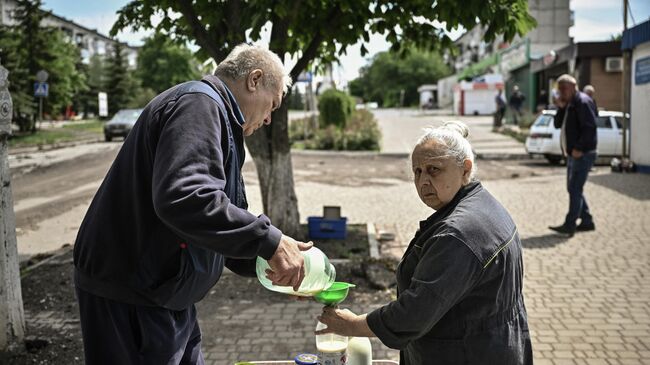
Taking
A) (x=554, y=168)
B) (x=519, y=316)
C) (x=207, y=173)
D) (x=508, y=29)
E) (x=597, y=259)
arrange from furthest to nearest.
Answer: (x=554, y=168) < (x=597, y=259) < (x=508, y=29) < (x=519, y=316) < (x=207, y=173)

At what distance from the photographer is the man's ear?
8.75 feet

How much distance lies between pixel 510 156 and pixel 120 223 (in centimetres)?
2129

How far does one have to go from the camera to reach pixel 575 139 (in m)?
8.92

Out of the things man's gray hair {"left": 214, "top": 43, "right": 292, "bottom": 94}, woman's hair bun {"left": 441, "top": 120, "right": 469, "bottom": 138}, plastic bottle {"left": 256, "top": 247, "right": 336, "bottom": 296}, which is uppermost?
man's gray hair {"left": 214, "top": 43, "right": 292, "bottom": 94}

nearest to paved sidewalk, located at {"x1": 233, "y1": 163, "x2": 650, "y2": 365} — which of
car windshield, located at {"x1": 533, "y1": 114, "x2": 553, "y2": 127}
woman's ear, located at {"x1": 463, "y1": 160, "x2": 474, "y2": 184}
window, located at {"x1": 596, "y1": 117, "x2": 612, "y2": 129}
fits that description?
woman's ear, located at {"x1": 463, "y1": 160, "x2": 474, "y2": 184}

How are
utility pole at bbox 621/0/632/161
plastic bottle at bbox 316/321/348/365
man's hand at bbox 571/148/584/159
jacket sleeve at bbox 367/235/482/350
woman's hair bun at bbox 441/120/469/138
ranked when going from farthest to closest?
1. utility pole at bbox 621/0/632/161
2. man's hand at bbox 571/148/584/159
3. plastic bottle at bbox 316/321/348/365
4. woman's hair bun at bbox 441/120/469/138
5. jacket sleeve at bbox 367/235/482/350

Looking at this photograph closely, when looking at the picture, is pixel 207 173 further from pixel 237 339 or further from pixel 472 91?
pixel 472 91

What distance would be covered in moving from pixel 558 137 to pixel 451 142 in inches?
689

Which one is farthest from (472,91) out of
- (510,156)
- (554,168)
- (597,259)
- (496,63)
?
(597,259)

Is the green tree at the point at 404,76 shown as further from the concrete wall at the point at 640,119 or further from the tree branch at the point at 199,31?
the tree branch at the point at 199,31

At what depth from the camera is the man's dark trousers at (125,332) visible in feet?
8.20

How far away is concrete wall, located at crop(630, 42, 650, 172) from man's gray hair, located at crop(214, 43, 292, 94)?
51.1ft

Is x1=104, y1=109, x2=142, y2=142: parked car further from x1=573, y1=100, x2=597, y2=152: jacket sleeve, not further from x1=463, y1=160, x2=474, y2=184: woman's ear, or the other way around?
x1=463, y1=160, x2=474, y2=184: woman's ear

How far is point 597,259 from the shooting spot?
7.82 meters
